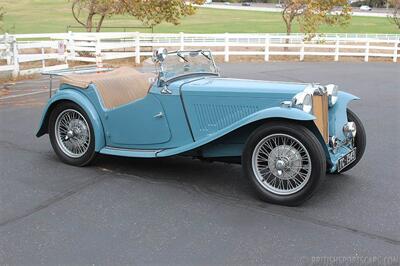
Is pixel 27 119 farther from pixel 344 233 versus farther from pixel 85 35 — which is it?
pixel 85 35

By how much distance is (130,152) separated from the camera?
5680 mm

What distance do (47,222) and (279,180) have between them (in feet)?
7.16

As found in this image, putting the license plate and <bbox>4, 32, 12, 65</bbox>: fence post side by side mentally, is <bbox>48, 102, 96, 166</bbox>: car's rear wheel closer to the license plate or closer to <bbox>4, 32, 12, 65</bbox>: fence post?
the license plate

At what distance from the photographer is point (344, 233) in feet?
13.6

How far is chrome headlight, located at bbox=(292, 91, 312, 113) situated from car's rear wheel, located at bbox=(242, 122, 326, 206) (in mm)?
205

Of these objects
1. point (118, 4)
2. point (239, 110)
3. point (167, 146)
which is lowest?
point (167, 146)

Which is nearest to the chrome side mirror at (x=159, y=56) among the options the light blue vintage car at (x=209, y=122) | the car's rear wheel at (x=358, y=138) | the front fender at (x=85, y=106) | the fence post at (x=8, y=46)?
the light blue vintage car at (x=209, y=122)

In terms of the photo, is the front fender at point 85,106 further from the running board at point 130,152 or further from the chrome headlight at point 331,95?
the chrome headlight at point 331,95

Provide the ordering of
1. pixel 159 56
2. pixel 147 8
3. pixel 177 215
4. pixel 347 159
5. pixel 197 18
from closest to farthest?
pixel 177 215, pixel 347 159, pixel 159 56, pixel 147 8, pixel 197 18

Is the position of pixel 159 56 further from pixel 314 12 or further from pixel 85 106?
pixel 314 12

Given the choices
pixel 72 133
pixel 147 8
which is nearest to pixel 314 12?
pixel 147 8

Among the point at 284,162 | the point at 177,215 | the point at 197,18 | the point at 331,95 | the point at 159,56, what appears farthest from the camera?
the point at 197,18

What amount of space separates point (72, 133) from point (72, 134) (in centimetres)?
1

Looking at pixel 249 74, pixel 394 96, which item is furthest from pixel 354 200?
pixel 249 74
